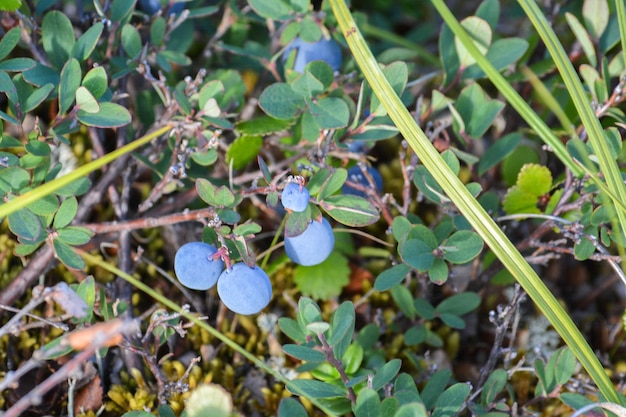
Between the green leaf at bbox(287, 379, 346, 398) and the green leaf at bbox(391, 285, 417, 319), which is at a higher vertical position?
the green leaf at bbox(287, 379, 346, 398)

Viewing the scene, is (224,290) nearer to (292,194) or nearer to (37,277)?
(292,194)

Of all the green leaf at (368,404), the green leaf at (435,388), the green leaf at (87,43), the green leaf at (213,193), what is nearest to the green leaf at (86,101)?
the green leaf at (87,43)

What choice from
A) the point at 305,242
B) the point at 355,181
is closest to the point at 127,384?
the point at 305,242

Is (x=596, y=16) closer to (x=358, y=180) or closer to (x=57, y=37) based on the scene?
(x=358, y=180)

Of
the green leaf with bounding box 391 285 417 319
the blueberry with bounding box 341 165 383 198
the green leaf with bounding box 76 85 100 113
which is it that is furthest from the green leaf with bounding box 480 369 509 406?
the green leaf with bounding box 76 85 100 113

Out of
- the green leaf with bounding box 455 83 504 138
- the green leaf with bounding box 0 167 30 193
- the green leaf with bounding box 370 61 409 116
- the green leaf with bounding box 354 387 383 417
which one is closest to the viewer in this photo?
the green leaf with bounding box 354 387 383 417

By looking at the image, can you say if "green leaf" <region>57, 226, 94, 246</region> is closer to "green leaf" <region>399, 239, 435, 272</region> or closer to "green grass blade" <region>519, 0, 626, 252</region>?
"green leaf" <region>399, 239, 435, 272</region>
